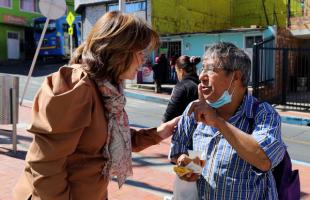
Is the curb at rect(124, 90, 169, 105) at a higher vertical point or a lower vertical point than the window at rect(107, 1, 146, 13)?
lower

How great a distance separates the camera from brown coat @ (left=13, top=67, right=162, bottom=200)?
176cm

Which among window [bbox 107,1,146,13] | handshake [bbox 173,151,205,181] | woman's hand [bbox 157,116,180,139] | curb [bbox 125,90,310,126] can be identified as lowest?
curb [bbox 125,90,310,126]

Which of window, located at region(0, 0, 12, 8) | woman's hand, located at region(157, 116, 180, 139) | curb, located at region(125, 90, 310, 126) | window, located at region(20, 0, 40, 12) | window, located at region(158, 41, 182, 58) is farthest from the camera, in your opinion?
window, located at region(20, 0, 40, 12)

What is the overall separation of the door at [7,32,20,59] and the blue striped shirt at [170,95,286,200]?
113 feet

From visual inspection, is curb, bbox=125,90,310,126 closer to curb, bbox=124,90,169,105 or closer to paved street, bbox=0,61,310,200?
curb, bbox=124,90,169,105

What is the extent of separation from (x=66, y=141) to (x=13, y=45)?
115ft

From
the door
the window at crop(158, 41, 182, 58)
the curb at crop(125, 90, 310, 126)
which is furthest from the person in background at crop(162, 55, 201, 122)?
the door

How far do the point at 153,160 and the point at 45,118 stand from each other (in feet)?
15.7

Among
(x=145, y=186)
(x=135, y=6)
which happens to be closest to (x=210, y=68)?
(x=145, y=186)

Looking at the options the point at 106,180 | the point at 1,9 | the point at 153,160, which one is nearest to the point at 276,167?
the point at 106,180

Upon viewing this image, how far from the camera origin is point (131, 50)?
1.94 meters

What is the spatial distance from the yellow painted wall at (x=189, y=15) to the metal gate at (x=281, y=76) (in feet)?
19.1

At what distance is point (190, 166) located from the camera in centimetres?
217

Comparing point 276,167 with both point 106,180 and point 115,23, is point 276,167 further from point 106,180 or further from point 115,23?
point 115,23
